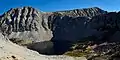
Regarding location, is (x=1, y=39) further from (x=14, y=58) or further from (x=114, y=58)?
(x=114, y=58)

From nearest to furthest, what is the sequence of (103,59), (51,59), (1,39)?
(1,39) < (51,59) < (103,59)

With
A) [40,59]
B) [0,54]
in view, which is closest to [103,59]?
[40,59]

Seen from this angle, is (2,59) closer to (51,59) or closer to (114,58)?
(51,59)

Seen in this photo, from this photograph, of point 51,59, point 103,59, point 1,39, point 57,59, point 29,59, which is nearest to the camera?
point 29,59

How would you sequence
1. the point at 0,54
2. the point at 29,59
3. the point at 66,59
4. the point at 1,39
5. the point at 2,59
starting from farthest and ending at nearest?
the point at 66,59 → the point at 1,39 → the point at 29,59 → the point at 0,54 → the point at 2,59

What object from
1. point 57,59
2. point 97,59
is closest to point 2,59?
point 57,59

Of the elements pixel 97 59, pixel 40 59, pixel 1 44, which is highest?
pixel 1 44

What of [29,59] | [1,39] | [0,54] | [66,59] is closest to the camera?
[0,54]

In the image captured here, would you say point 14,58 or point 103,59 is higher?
point 14,58

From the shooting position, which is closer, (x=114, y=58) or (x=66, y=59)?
(x=66, y=59)
